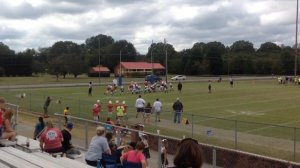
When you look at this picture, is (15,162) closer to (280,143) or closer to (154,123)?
(280,143)

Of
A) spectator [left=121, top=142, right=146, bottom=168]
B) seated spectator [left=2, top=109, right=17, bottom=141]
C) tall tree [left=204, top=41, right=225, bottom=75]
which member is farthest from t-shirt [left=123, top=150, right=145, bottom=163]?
tall tree [left=204, top=41, right=225, bottom=75]

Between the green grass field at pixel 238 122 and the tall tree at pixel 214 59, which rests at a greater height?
the tall tree at pixel 214 59

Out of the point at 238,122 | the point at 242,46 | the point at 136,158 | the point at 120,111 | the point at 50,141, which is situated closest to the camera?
the point at 136,158

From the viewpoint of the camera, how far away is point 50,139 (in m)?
10.6

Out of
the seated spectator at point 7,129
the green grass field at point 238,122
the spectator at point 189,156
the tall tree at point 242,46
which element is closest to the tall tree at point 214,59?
the tall tree at point 242,46

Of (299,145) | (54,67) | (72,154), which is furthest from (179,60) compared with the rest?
(72,154)

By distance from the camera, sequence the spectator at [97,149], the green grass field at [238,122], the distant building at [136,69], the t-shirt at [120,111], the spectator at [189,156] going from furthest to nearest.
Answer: the distant building at [136,69] → the t-shirt at [120,111] → the green grass field at [238,122] → the spectator at [97,149] → the spectator at [189,156]

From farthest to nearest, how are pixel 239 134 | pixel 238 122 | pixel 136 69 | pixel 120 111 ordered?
pixel 136 69
pixel 120 111
pixel 238 122
pixel 239 134

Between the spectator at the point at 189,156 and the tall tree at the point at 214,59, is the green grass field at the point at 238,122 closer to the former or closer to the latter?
the spectator at the point at 189,156

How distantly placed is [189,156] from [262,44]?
178 metres

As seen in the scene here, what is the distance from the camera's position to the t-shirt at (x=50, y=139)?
34.5 feet

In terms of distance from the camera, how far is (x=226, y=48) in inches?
6255

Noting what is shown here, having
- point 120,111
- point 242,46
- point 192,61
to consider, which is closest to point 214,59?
point 192,61

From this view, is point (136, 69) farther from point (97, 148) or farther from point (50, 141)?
point (97, 148)
